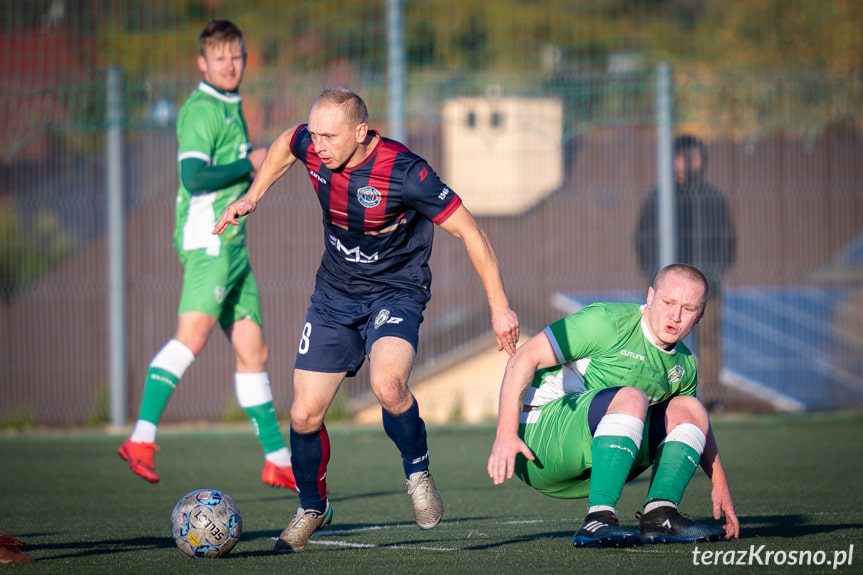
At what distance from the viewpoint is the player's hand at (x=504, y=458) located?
4.39m

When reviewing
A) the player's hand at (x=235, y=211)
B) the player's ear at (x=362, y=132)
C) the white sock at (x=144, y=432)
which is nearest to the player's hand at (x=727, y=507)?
the player's ear at (x=362, y=132)

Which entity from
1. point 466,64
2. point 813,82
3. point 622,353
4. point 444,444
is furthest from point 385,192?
point 466,64

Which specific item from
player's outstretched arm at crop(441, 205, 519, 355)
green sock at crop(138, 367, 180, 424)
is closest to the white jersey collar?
green sock at crop(138, 367, 180, 424)

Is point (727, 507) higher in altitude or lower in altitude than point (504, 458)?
lower

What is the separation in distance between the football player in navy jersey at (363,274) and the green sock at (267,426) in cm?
184

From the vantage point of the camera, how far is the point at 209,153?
23.4 ft

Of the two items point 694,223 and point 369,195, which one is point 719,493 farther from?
point 694,223

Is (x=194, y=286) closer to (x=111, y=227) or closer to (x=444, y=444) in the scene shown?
(x=444, y=444)

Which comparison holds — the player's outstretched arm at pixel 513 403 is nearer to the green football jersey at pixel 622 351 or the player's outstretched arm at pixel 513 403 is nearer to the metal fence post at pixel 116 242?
the green football jersey at pixel 622 351

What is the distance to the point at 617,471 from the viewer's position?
4645 millimetres

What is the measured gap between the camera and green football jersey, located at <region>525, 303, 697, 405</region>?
4891mm

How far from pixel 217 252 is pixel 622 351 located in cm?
309

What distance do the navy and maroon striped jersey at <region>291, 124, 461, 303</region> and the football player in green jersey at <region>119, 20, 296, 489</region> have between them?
164 centimetres

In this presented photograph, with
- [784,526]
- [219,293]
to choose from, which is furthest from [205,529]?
[784,526]
